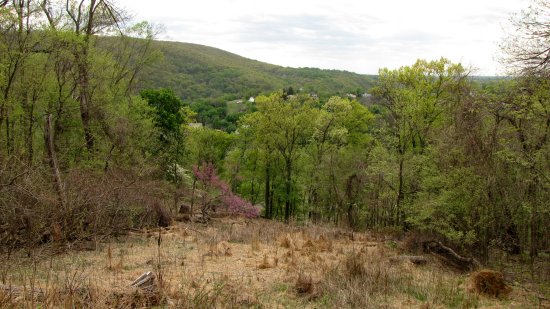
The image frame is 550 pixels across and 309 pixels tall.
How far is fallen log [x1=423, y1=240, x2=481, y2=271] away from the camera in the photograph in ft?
42.3

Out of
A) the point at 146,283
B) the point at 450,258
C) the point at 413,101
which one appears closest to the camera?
the point at 146,283

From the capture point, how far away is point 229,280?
27.6 ft

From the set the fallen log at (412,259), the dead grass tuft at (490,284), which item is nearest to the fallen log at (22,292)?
the dead grass tuft at (490,284)

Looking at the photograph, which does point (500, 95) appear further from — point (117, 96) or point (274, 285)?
point (117, 96)

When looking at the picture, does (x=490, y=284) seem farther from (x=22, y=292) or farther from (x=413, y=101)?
(x=413, y=101)

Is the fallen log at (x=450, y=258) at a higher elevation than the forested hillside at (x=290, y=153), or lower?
lower

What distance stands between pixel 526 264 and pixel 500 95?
5.87 meters

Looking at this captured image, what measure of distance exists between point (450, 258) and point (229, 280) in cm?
847

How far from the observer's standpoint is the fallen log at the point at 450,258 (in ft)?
42.3

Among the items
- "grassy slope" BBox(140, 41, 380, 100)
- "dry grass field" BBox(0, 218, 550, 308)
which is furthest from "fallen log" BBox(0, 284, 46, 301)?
"grassy slope" BBox(140, 41, 380, 100)

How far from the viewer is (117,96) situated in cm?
2394

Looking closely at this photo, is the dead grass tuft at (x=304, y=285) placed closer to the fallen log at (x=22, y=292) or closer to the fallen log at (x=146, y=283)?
the fallen log at (x=146, y=283)

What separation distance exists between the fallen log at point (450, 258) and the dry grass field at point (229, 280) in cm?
58

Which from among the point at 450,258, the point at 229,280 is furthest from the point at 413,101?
the point at 229,280
